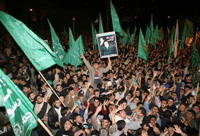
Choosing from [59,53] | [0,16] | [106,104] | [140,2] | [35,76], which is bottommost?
[106,104]

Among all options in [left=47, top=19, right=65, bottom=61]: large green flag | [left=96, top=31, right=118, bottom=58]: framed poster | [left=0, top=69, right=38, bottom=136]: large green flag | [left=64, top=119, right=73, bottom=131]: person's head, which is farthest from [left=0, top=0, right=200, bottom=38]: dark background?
[left=0, top=69, right=38, bottom=136]: large green flag

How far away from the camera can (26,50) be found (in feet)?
11.3

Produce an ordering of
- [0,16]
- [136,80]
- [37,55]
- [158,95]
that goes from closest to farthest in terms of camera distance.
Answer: [0,16] → [37,55] → [158,95] → [136,80]

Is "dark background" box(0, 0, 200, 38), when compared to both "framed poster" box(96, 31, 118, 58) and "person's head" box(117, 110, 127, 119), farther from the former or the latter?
"person's head" box(117, 110, 127, 119)

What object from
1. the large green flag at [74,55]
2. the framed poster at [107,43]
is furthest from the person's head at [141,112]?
the large green flag at [74,55]

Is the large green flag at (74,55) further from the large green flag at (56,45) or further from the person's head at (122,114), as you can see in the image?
the person's head at (122,114)

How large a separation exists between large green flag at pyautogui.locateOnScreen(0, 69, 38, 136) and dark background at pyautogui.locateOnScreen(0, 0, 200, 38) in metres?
18.2

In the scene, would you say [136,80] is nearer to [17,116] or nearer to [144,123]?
[144,123]

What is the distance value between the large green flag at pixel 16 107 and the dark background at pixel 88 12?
18.2 m

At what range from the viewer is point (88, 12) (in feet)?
105

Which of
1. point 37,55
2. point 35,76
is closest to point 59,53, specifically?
point 35,76

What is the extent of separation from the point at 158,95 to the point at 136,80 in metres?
1.57

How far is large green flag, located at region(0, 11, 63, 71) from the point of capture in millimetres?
3223

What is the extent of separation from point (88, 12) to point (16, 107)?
106 ft
